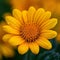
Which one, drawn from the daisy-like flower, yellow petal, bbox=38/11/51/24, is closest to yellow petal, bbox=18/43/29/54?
the daisy-like flower

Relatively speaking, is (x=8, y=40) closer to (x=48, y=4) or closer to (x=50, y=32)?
(x=50, y=32)

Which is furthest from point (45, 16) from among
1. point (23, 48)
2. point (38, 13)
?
point (23, 48)

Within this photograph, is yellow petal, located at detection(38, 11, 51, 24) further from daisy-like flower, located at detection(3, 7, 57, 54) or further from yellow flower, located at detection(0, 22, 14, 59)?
yellow flower, located at detection(0, 22, 14, 59)

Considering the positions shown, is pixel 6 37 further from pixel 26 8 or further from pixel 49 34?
pixel 26 8

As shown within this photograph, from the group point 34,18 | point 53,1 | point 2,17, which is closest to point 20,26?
point 34,18

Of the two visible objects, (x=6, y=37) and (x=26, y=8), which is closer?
(x=6, y=37)

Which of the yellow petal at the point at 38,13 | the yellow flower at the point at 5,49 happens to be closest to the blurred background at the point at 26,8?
the yellow flower at the point at 5,49

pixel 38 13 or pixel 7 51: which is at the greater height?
pixel 38 13
